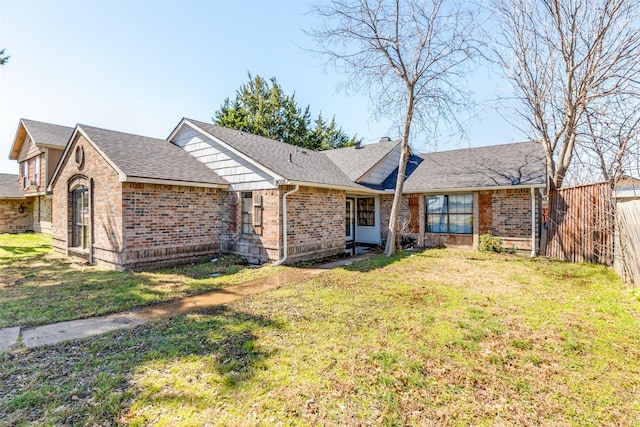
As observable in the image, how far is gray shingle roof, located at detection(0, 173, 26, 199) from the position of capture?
64.1 ft

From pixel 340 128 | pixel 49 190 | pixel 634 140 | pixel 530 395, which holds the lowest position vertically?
pixel 530 395

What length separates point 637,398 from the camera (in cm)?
296

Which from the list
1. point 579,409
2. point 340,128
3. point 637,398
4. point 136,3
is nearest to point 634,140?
point 637,398

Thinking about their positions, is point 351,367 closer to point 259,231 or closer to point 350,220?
point 259,231

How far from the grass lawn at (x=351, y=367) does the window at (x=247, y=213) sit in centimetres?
489

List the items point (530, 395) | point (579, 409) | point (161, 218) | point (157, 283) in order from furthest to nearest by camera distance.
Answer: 1. point (161, 218)
2. point (157, 283)
3. point (530, 395)
4. point (579, 409)

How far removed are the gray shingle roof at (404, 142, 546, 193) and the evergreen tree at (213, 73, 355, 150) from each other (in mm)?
16069

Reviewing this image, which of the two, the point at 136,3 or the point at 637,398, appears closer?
the point at 637,398

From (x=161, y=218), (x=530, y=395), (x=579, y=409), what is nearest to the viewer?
(x=579, y=409)

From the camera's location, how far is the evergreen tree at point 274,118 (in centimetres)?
2927

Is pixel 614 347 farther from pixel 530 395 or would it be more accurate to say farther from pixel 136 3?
pixel 136 3

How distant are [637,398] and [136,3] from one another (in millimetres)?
12404

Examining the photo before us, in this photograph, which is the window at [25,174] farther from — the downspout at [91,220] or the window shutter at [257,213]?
the window shutter at [257,213]

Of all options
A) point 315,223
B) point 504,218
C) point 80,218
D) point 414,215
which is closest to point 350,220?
point 414,215
